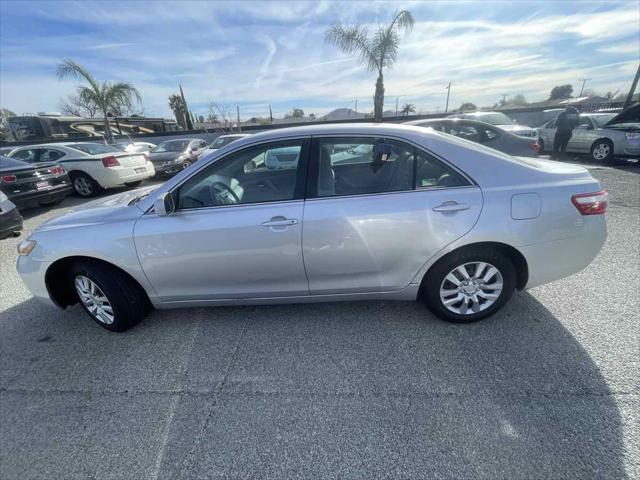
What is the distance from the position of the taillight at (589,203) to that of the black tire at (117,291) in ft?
11.5

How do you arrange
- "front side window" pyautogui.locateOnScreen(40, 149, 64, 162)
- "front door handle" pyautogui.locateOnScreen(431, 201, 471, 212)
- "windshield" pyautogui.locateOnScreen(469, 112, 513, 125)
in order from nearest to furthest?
"front door handle" pyautogui.locateOnScreen(431, 201, 471, 212), "front side window" pyautogui.locateOnScreen(40, 149, 64, 162), "windshield" pyautogui.locateOnScreen(469, 112, 513, 125)

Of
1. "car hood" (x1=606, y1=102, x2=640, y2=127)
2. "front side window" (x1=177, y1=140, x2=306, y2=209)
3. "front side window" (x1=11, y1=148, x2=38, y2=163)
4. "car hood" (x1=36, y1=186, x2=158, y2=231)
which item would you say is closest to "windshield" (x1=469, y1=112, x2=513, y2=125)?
"car hood" (x1=606, y1=102, x2=640, y2=127)

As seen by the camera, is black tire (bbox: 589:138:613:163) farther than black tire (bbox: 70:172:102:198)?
Yes

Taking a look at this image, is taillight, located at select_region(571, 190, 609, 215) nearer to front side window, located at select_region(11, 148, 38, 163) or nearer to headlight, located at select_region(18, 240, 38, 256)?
headlight, located at select_region(18, 240, 38, 256)

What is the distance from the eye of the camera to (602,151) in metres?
9.39

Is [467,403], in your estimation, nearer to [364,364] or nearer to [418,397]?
[418,397]

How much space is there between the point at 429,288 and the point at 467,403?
0.83 metres

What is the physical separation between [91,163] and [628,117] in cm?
1559

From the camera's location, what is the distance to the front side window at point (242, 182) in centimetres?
233

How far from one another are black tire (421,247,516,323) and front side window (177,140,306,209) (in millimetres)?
1262

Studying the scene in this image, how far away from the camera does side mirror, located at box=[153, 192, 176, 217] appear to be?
222 centimetres

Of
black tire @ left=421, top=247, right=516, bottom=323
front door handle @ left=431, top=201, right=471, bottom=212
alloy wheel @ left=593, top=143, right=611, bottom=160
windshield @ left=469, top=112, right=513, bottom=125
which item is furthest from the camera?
windshield @ left=469, top=112, right=513, bottom=125

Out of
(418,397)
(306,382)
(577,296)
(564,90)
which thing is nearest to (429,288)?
(418,397)

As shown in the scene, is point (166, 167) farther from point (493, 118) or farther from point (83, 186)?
point (493, 118)
